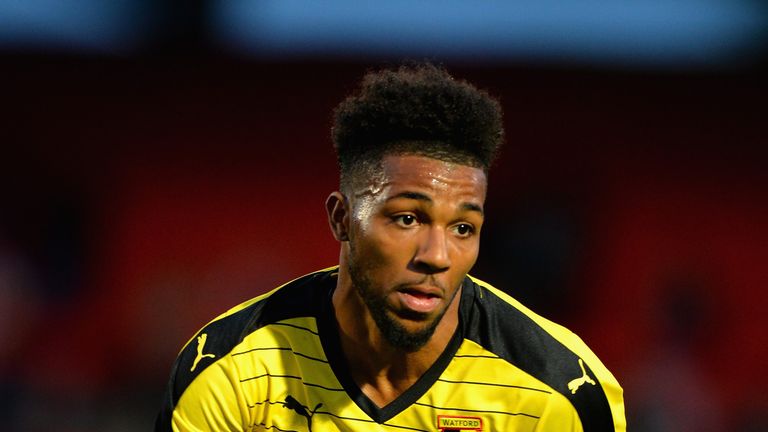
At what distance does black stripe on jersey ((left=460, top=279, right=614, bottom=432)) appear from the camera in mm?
2689

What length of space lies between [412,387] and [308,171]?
4.30 meters

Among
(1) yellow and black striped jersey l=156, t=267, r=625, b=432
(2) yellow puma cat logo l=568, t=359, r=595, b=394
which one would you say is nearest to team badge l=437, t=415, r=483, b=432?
(1) yellow and black striped jersey l=156, t=267, r=625, b=432

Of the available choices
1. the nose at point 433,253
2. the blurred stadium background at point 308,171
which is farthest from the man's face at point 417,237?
the blurred stadium background at point 308,171

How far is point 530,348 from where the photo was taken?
277cm

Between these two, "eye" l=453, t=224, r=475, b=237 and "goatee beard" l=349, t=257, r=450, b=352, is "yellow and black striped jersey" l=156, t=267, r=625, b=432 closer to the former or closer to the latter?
"goatee beard" l=349, t=257, r=450, b=352

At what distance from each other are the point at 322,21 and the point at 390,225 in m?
4.58

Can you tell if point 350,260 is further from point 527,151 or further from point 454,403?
point 527,151

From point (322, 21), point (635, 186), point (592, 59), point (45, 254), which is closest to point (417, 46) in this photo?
point (322, 21)

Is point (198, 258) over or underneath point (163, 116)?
underneath

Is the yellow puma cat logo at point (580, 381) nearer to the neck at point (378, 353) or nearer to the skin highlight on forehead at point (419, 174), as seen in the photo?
the neck at point (378, 353)

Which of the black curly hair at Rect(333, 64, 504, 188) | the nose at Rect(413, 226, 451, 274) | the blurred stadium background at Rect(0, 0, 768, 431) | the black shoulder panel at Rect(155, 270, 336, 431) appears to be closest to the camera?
the nose at Rect(413, 226, 451, 274)

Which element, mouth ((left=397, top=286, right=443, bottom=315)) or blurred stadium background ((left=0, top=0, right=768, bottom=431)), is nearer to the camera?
mouth ((left=397, top=286, right=443, bottom=315))

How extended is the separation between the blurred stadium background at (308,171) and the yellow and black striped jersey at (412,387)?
12.4ft

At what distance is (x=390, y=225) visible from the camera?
8.61 ft
